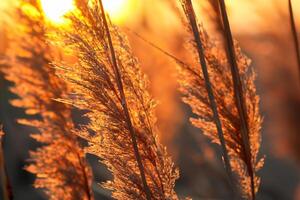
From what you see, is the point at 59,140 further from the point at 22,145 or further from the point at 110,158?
the point at 22,145

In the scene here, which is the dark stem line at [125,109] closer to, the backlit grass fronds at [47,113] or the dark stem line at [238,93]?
the dark stem line at [238,93]

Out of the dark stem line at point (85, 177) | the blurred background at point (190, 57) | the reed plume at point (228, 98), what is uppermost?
the blurred background at point (190, 57)

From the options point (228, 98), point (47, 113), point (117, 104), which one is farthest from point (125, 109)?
point (47, 113)

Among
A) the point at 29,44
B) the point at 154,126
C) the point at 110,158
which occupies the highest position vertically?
the point at 29,44

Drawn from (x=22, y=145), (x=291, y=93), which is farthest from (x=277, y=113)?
(x=22, y=145)

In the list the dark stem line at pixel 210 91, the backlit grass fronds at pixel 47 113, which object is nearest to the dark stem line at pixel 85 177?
the backlit grass fronds at pixel 47 113
